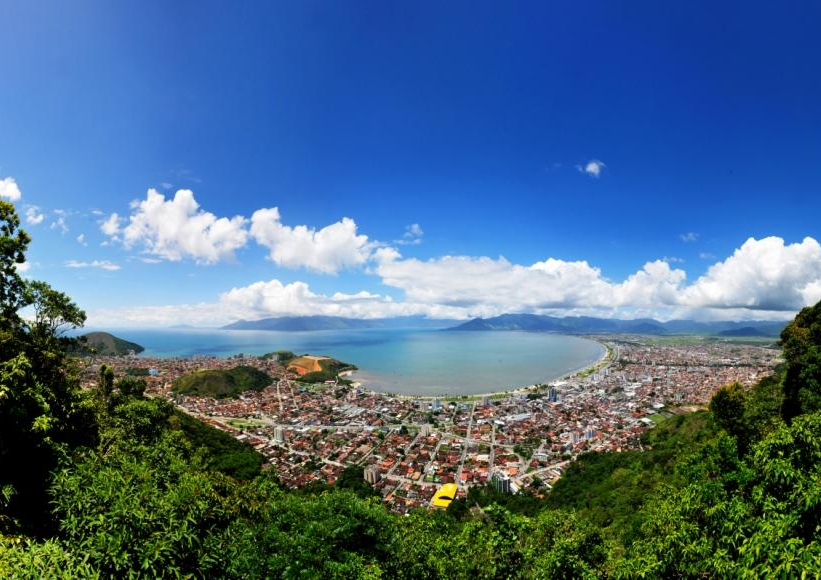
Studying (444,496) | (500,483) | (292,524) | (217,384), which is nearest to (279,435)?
(444,496)

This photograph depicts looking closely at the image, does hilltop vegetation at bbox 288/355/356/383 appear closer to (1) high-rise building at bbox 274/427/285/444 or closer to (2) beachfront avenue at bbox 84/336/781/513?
(2) beachfront avenue at bbox 84/336/781/513

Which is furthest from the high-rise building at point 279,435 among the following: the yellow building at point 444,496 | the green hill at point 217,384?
the green hill at point 217,384

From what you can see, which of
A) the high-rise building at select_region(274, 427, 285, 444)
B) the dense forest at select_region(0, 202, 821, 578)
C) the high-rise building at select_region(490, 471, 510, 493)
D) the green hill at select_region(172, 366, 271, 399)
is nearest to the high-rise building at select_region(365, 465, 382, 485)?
the high-rise building at select_region(490, 471, 510, 493)

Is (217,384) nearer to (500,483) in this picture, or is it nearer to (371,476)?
(371,476)

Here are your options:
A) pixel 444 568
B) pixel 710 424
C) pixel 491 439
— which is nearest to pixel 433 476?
pixel 491 439

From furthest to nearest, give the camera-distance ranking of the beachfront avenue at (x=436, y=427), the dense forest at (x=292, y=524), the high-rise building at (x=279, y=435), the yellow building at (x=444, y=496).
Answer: the high-rise building at (x=279, y=435)
the beachfront avenue at (x=436, y=427)
the yellow building at (x=444, y=496)
the dense forest at (x=292, y=524)

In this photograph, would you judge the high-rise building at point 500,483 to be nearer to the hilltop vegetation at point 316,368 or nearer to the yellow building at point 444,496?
the yellow building at point 444,496
